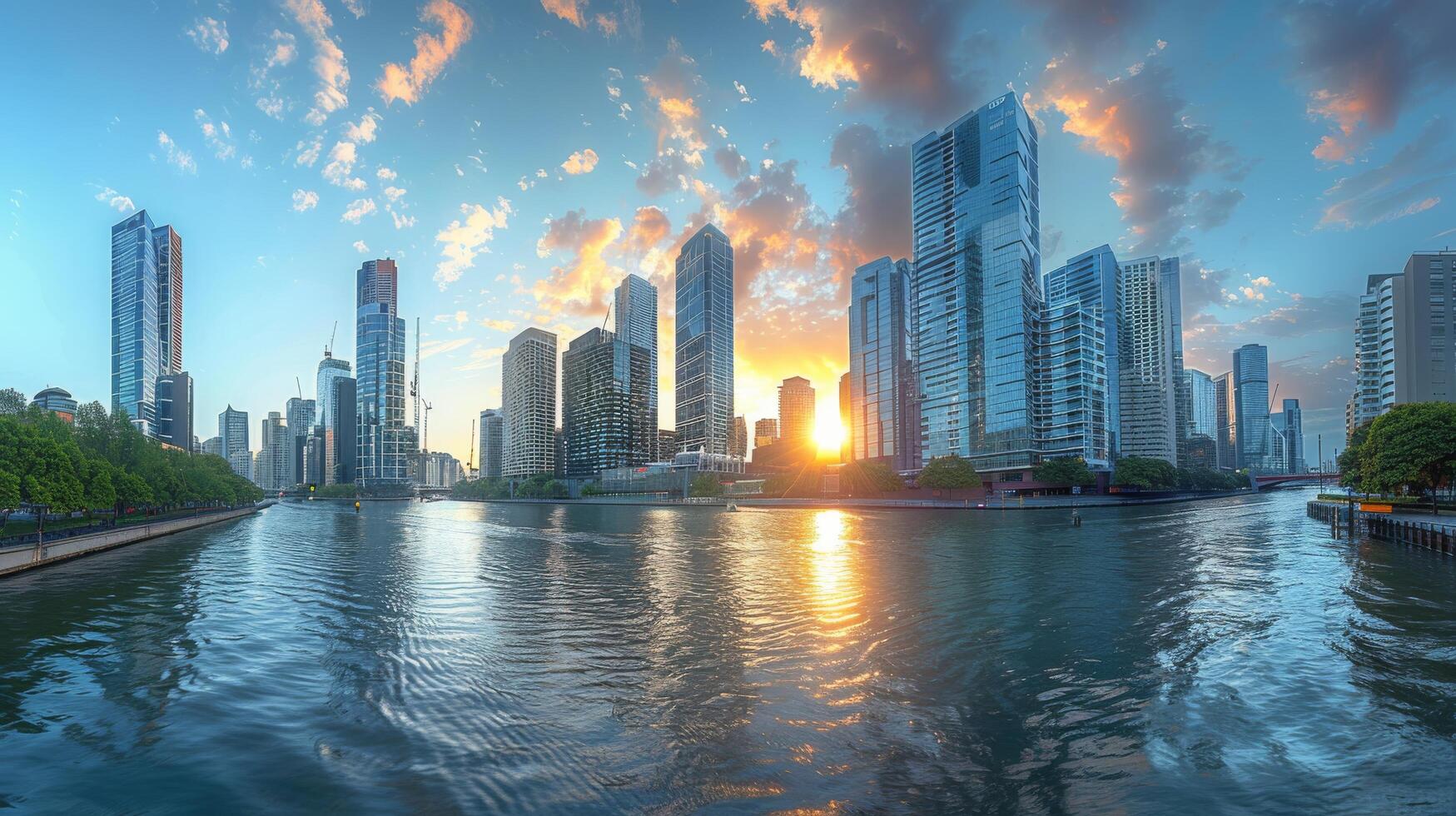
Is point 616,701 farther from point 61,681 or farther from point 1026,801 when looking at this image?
point 61,681

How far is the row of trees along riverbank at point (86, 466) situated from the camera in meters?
47.2

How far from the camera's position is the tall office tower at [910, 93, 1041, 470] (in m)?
170

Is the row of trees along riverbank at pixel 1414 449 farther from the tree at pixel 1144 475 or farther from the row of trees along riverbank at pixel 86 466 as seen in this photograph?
the row of trees along riverbank at pixel 86 466

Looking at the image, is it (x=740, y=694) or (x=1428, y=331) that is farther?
(x=1428, y=331)

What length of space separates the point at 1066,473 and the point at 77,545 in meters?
173

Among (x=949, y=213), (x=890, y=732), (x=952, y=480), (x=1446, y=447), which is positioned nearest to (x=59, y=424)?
(x=890, y=732)

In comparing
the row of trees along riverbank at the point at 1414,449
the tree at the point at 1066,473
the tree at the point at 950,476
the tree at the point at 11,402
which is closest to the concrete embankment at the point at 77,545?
the tree at the point at 11,402

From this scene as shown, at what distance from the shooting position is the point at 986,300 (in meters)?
179

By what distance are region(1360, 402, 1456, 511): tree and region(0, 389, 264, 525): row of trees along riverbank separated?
125625mm

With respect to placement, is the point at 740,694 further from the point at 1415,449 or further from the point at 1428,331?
the point at 1428,331

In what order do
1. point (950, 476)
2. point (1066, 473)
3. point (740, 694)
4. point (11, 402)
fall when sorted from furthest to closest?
point (1066, 473) < point (950, 476) < point (11, 402) < point (740, 694)

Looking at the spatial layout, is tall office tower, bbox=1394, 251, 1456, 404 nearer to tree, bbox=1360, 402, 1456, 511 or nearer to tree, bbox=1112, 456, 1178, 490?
tree, bbox=1112, 456, 1178, 490

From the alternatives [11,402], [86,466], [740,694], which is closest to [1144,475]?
[740,694]

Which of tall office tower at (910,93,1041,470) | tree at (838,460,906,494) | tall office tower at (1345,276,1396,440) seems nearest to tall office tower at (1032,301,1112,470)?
tall office tower at (910,93,1041,470)
